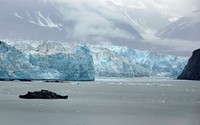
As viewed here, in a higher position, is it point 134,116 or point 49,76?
point 49,76

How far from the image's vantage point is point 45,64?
563ft

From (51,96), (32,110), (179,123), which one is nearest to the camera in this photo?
(179,123)

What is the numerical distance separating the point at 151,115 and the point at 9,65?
11120 cm

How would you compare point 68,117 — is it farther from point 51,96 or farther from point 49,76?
point 49,76

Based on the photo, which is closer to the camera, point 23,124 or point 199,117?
point 23,124

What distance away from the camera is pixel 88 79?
628ft

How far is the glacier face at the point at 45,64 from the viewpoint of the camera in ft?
527

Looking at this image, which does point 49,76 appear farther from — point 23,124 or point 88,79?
point 23,124

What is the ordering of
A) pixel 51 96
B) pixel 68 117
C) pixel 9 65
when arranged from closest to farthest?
pixel 68 117, pixel 51 96, pixel 9 65

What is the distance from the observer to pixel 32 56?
563ft

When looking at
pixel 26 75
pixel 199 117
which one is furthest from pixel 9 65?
pixel 199 117

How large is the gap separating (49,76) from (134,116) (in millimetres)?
123950

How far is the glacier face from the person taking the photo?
160512 mm

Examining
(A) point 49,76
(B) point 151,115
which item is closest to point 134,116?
(B) point 151,115
